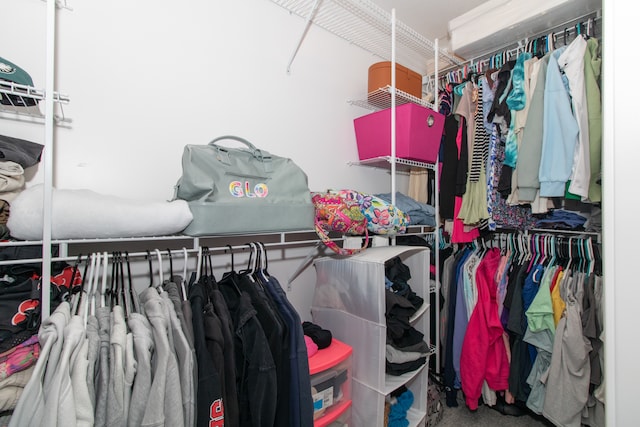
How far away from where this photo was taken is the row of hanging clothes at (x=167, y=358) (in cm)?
68

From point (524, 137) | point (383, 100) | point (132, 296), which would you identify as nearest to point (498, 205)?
point (524, 137)

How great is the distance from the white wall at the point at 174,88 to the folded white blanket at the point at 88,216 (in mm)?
350

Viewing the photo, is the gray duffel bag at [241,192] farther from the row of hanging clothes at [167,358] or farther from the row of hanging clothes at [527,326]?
the row of hanging clothes at [527,326]

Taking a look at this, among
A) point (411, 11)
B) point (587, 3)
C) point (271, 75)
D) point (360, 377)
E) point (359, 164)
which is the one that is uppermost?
point (411, 11)

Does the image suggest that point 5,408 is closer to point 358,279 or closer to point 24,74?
point 24,74

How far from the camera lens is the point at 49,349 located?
27.2 inches

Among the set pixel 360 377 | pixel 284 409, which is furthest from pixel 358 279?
pixel 284 409

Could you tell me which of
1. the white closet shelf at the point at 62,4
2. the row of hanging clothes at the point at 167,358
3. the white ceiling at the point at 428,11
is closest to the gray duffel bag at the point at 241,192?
the row of hanging clothes at the point at 167,358

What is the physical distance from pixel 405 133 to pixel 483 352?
1349mm

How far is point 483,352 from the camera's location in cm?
171

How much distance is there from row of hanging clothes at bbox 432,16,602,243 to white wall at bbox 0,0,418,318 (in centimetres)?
→ 80

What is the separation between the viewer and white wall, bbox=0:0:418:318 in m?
1.11

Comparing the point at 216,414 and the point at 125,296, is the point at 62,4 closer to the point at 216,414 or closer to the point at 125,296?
the point at 125,296

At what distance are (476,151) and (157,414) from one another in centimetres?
198
